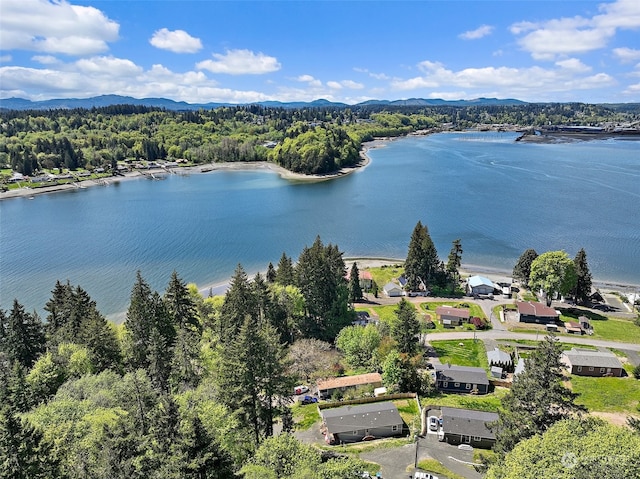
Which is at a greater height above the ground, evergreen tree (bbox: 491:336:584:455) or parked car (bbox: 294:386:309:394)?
evergreen tree (bbox: 491:336:584:455)

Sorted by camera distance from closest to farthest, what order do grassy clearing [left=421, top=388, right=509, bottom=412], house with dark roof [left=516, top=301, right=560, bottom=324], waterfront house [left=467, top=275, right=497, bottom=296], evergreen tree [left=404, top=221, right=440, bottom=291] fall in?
grassy clearing [left=421, top=388, right=509, bottom=412]
house with dark roof [left=516, top=301, right=560, bottom=324]
waterfront house [left=467, top=275, right=497, bottom=296]
evergreen tree [left=404, top=221, right=440, bottom=291]

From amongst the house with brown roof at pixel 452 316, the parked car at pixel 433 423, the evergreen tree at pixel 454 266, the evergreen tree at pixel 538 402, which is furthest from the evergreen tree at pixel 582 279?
the evergreen tree at pixel 538 402

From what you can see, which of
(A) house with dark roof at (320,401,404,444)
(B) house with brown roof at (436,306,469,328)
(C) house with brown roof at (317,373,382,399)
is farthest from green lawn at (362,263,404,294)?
(A) house with dark roof at (320,401,404,444)

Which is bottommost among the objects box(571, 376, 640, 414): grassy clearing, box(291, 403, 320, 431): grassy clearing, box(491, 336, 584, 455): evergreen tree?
box(291, 403, 320, 431): grassy clearing

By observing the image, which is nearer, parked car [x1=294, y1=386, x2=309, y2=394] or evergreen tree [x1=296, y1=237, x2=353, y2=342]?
parked car [x1=294, y1=386, x2=309, y2=394]

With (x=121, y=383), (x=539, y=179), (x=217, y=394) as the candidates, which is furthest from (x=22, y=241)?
(x=539, y=179)

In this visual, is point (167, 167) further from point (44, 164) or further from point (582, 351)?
point (582, 351)

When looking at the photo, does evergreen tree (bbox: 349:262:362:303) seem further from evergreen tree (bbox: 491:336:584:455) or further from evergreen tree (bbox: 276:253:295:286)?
evergreen tree (bbox: 491:336:584:455)

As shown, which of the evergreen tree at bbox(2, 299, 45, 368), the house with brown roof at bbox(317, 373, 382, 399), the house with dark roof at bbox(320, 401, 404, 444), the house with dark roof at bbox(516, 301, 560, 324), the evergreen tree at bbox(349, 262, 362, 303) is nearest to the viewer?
the house with dark roof at bbox(320, 401, 404, 444)
